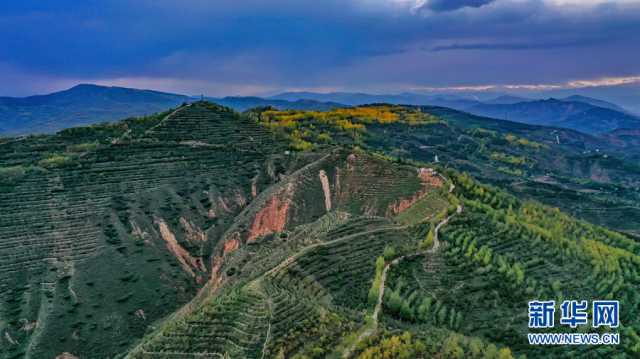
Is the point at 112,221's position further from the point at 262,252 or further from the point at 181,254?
the point at 262,252

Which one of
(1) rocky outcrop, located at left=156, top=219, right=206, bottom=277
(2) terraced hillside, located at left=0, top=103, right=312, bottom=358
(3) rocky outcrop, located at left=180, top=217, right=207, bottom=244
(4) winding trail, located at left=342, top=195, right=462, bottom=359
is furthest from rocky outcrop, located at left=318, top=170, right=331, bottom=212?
(4) winding trail, located at left=342, top=195, right=462, bottom=359

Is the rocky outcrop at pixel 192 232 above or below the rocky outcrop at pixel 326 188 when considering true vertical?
below

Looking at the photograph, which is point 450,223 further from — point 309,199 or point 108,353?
point 108,353

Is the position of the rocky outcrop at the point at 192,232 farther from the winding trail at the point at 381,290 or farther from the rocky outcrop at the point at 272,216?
the winding trail at the point at 381,290

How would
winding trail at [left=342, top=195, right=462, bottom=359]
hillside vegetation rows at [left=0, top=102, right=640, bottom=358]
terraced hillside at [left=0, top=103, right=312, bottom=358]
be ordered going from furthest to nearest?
terraced hillside at [left=0, top=103, right=312, bottom=358]
hillside vegetation rows at [left=0, top=102, right=640, bottom=358]
winding trail at [left=342, top=195, right=462, bottom=359]

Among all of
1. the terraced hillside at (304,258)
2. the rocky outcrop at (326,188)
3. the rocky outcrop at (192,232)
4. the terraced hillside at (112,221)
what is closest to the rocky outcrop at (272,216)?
the terraced hillside at (304,258)

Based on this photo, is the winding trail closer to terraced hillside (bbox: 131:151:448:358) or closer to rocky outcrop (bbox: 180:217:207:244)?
terraced hillside (bbox: 131:151:448:358)

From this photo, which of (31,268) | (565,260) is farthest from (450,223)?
(31,268)

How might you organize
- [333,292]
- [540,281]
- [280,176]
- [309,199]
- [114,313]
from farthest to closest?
[280,176] < [309,199] < [114,313] < [540,281] < [333,292]
